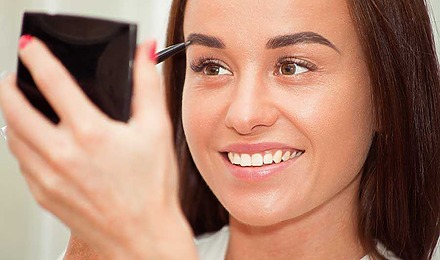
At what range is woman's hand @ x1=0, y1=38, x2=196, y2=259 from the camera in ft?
1.58

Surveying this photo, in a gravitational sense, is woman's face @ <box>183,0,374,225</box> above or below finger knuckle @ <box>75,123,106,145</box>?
below

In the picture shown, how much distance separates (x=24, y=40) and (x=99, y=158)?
12 centimetres

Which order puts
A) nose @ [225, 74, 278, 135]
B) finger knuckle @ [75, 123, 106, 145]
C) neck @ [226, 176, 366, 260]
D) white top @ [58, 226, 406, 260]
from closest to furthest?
finger knuckle @ [75, 123, 106, 145] → nose @ [225, 74, 278, 135] → neck @ [226, 176, 366, 260] → white top @ [58, 226, 406, 260]

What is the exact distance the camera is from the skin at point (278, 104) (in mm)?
856

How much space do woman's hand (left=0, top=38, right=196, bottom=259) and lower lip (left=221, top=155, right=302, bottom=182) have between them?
0.37m

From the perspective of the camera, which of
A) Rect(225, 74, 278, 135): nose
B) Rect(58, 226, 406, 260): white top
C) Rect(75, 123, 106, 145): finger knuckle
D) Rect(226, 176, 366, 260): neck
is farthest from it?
Rect(58, 226, 406, 260): white top

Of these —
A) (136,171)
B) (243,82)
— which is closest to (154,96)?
(136,171)

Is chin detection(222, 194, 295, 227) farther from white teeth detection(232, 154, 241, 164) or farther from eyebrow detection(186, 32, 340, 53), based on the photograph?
eyebrow detection(186, 32, 340, 53)

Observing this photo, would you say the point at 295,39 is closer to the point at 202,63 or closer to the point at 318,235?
the point at 202,63

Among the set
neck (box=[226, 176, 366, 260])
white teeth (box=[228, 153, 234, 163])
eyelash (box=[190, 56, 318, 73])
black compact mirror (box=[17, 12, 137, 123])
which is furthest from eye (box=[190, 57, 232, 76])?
A: black compact mirror (box=[17, 12, 137, 123])

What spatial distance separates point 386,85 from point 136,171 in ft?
1.67

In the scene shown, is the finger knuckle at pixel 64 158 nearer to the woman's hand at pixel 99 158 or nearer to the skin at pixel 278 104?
the woman's hand at pixel 99 158

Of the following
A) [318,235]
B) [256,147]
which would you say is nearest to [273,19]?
[256,147]

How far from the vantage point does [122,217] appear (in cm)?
50
